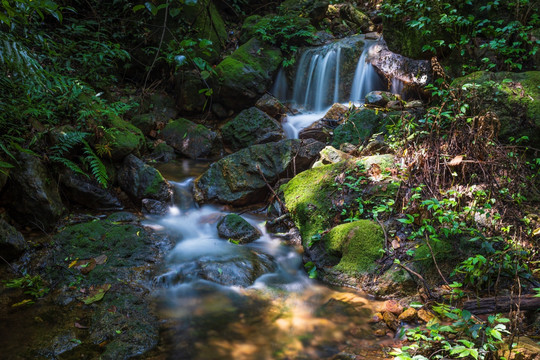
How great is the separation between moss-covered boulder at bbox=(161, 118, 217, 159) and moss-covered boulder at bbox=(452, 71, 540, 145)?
5.63 meters

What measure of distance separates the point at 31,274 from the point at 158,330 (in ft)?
5.82

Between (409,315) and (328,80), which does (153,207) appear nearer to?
(409,315)

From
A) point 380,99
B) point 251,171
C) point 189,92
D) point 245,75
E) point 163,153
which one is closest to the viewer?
point 251,171

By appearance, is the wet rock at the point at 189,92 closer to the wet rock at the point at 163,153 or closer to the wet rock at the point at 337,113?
the wet rock at the point at 163,153

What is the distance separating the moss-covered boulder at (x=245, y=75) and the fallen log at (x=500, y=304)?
778cm

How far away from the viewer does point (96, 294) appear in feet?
11.2

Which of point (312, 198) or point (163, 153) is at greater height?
point (163, 153)

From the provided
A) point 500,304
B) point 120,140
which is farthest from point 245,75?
point 500,304

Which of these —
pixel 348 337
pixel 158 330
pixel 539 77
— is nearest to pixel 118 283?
pixel 158 330

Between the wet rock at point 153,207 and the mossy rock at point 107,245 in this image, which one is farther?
the wet rock at point 153,207

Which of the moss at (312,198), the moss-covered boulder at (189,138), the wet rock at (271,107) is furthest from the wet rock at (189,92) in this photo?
the moss at (312,198)

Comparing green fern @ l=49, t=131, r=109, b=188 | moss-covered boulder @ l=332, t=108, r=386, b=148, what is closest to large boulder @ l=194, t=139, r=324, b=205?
moss-covered boulder @ l=332, t=108, r=386, b=148

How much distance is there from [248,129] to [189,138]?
1.50 m

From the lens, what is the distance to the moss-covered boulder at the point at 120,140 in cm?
572
